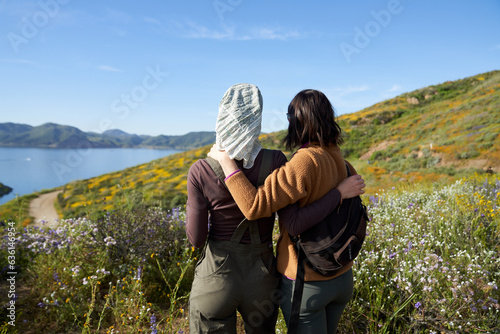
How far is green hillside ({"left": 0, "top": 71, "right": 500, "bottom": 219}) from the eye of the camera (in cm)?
1090

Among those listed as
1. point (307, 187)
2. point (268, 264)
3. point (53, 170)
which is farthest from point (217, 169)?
point (53, 170)

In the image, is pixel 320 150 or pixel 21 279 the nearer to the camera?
pixel 320 150

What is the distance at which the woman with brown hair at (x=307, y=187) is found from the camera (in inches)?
55.9

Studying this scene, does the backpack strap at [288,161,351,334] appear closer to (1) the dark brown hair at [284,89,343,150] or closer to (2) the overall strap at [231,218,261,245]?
(2) the overall strap at [231,218,261,245]

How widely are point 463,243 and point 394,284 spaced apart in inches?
55.7

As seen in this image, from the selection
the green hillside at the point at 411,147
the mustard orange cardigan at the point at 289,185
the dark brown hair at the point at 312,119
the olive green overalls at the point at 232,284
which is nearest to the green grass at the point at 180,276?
the olive green overalls at the point at 232,284

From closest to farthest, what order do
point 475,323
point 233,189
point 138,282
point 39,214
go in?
point 233,189, point 475,323, point 138,282, point 39,214

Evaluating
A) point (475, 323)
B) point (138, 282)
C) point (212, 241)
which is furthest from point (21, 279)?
point (475, 323)

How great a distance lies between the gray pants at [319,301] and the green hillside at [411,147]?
3.37m

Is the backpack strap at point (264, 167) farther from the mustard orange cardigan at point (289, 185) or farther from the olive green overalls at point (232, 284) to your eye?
the olive green overalls at point (232, 284)

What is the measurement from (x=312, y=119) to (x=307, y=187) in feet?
1.21

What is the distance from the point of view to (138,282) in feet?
10.1

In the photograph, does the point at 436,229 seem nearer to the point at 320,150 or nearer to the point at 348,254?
the point at 348,254

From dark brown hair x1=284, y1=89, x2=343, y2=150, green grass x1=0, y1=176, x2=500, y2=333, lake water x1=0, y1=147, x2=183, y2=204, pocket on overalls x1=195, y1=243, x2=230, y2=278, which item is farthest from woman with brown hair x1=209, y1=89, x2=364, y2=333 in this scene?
lake water x1=0, y1=147, x2=183, y2=204
